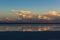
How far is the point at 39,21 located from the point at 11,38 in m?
2.38

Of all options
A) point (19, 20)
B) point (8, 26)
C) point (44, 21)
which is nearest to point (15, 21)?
point (19, 20)

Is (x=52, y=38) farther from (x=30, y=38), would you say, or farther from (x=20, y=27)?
(x=20, y=27)

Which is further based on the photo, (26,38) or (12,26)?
(12,26)

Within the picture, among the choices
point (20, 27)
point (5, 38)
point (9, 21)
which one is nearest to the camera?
point (5, 38)

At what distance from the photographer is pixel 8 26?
37.3ft

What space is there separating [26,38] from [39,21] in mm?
2072

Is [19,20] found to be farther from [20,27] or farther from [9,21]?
[20,27]

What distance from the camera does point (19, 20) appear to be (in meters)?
9.32

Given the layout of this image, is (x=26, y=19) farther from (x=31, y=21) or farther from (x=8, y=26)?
(x=8, y=26)

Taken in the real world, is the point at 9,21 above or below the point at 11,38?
above

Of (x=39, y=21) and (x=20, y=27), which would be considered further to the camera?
(x=20, y=27)

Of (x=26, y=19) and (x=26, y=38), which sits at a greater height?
(x=26, y=19)

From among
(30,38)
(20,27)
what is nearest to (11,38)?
(30,38)

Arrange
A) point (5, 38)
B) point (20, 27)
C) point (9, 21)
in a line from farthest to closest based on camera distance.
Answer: point (20, 27), point (9, 21), point (5, 38)
